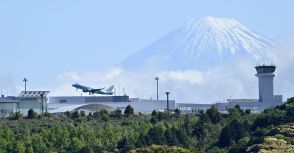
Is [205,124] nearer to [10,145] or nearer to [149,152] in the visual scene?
[10,145]

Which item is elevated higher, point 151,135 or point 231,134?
point 231,134

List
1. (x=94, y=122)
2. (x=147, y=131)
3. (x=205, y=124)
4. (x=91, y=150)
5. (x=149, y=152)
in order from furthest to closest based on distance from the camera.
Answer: (x=94, y=122) < (x=205, y=124) < (x=147, y=131) < (x=91, y=150) < (x=149, y=152)

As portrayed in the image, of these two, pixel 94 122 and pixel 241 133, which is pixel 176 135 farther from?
pixel 94 122

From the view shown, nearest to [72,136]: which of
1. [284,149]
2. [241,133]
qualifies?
[241,133]

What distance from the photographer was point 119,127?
596 feet

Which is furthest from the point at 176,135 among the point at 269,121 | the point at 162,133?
the point at 269,121

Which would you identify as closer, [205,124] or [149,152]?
[149,152]

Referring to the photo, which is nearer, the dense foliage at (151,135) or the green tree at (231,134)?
the dense foliage at (151,135)

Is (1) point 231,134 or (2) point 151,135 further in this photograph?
(2) point 151,135

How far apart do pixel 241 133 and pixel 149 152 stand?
52.2 meters

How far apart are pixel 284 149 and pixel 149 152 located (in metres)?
15.2

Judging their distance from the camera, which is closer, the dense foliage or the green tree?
the dense foliage

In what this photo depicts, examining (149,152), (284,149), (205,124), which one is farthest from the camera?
(205,124)

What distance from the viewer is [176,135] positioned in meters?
159
